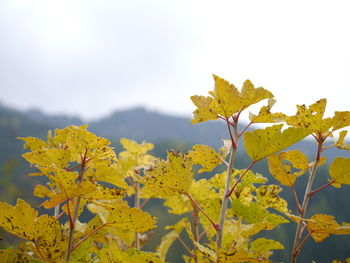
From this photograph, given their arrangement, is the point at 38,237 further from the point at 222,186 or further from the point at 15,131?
the point at 15,131

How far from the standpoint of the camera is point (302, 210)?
1.09m

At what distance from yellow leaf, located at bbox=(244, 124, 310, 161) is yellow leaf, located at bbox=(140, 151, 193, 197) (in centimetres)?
20

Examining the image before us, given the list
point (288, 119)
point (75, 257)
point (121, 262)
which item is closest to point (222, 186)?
point (288, 119)

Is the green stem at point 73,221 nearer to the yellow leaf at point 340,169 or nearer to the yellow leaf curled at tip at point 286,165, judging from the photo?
the yellow leaf curled at tip at point 286,165

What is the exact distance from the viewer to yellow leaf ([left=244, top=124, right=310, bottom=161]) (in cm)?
92

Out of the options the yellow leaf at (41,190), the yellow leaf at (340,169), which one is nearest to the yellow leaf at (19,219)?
the yellow leaf at (41,190)

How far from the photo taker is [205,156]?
3.61 feet

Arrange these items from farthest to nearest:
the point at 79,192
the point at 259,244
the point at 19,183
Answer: the point at 19,183 → the point at 259,244 → the point at 79,192

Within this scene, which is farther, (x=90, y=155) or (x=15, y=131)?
(x=15, y=131)

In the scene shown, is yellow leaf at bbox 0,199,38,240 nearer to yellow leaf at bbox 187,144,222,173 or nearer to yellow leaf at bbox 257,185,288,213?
yellow leaf at bbox 187,144,222,173

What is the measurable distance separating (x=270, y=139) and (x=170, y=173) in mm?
325

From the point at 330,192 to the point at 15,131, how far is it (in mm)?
95170

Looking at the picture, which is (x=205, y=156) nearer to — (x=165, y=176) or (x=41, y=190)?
(x=165, y=176)

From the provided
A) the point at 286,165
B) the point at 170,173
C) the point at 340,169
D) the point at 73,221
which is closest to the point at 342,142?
the point at 340,169
